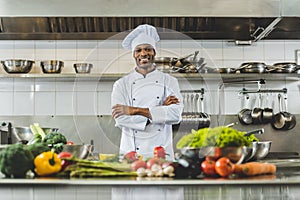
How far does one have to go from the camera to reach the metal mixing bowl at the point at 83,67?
141 inches

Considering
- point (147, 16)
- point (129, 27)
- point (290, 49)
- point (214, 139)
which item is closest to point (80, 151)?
point (214, 139)

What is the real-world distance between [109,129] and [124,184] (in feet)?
8.40

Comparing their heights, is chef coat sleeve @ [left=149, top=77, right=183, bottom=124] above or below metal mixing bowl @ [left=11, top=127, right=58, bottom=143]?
above

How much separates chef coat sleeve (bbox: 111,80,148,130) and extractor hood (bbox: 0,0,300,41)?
0.54 metres

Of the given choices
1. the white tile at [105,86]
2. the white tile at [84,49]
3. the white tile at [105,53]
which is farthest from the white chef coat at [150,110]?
the white tile at [84,49]

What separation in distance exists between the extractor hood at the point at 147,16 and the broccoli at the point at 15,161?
5.93 feet

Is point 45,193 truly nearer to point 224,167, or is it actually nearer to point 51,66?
point 224,167

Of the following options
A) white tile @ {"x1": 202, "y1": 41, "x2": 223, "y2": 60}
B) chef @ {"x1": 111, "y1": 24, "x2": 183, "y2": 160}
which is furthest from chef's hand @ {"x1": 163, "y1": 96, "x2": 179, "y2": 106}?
white tile @ {"x1": 202, "y1": 41, "x2": 223, "y2": 60}

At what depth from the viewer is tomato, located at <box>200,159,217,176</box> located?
1327 mm

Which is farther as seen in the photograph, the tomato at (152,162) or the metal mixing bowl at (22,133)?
the metal mixing bowl at (22,133)

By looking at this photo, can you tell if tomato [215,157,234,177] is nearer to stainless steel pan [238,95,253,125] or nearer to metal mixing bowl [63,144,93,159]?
metal mixing bowl [63,144,93,159]

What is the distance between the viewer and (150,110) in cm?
259

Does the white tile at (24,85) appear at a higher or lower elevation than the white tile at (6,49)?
lower

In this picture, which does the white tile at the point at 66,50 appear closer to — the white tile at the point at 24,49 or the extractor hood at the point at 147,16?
the white tile at the point at 24,49
